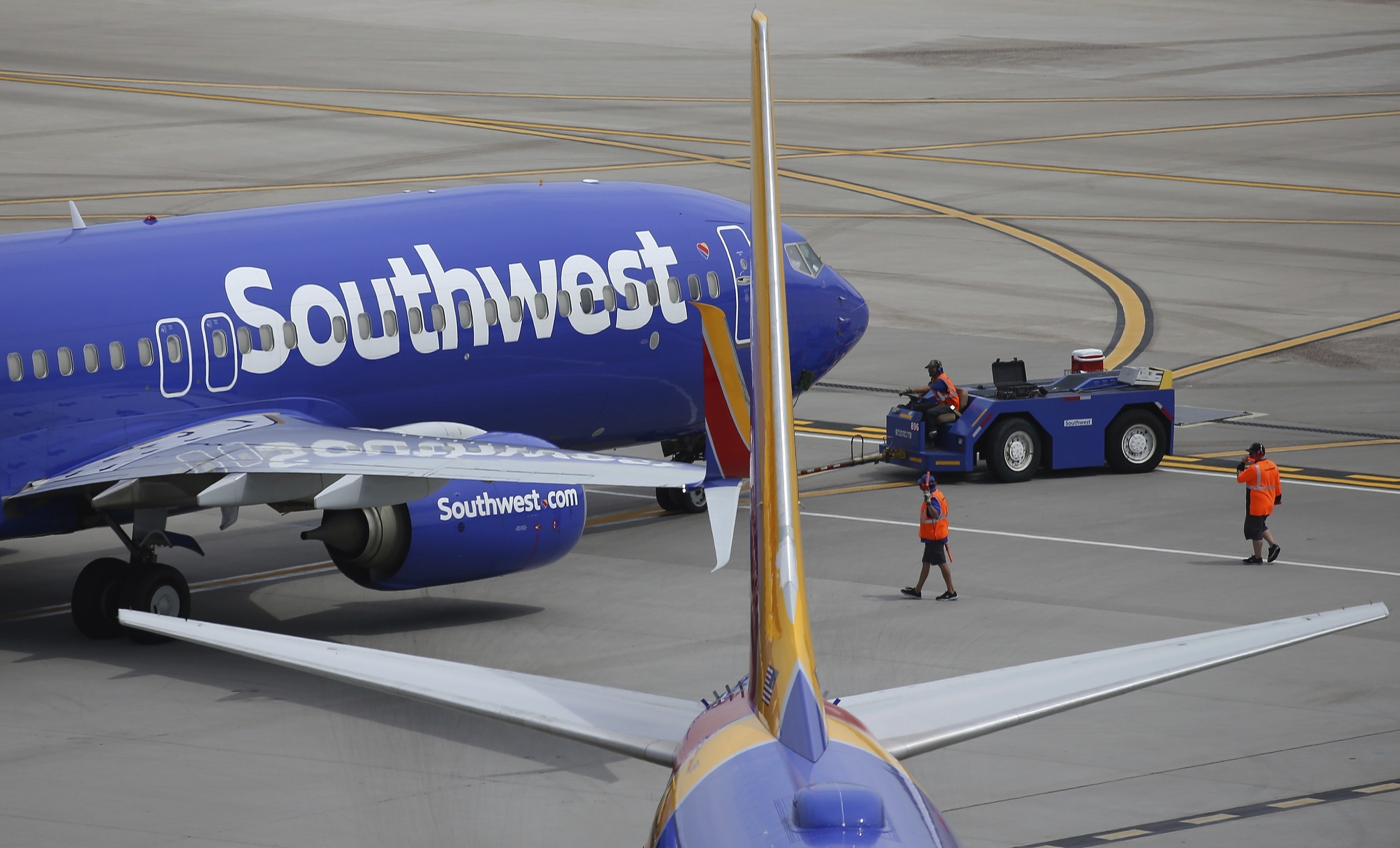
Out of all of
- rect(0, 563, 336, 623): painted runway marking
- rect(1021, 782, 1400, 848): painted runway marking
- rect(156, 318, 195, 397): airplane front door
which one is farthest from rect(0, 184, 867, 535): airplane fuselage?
rect(1021, 782, 1400, 848): painted runway marking

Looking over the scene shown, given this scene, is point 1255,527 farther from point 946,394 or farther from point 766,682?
point 766,682

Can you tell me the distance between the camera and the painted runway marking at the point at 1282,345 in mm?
42219

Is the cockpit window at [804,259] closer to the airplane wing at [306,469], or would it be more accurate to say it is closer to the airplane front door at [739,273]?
the airplane front door at [739,273]

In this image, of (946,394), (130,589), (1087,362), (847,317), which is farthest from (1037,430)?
(130,589)

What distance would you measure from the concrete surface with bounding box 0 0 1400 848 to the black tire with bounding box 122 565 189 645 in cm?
65

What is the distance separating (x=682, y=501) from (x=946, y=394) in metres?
5.26

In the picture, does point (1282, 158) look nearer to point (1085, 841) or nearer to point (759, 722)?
point (1085, 841)

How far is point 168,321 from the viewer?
23875 millimetres

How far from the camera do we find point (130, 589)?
903 inches

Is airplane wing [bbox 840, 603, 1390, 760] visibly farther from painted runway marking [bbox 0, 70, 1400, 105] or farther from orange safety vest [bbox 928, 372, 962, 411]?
painted runway marking [bbox 0, 70, 1400, 105]

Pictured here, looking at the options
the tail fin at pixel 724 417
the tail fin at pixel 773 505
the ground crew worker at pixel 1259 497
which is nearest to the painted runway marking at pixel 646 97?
the ground crew worker at pixel 1259 497

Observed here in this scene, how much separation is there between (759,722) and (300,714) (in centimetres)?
1216

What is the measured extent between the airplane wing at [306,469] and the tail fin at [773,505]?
8791 mm

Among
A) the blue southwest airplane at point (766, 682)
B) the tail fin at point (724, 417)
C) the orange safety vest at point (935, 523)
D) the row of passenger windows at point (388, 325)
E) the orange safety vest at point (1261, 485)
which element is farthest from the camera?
the orange safety vest at point (1261, 485)
